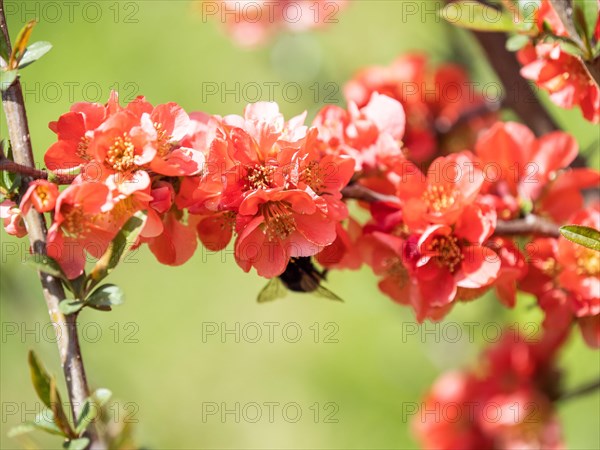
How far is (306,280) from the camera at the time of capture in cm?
74

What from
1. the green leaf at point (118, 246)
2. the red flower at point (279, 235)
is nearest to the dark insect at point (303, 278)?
the red flower at point (279, 235)

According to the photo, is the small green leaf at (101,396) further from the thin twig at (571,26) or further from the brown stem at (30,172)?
the thin twig at (571,26)

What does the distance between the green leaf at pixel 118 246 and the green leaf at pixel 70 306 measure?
3cm

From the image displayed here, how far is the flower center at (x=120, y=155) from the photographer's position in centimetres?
63

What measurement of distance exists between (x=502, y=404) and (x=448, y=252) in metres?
0.50

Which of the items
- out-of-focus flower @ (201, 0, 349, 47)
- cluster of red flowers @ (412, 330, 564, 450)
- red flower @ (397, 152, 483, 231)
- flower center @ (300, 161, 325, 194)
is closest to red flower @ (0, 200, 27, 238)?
flower center @ (300, 161, 325, 194)

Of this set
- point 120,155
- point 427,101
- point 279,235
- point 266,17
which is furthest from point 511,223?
point 266,17

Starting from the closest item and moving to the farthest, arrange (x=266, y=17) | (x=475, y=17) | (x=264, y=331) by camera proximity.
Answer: (x=475, y=17)
(x=266, y=17)
(x=264, y=331)

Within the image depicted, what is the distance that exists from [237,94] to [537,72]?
76.4 inches

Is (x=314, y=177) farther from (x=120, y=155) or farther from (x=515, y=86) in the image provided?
(x=515, y=86)

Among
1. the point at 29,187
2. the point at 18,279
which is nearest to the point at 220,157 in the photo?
the point at 29,187

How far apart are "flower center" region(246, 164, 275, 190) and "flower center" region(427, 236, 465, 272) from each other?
174 mm

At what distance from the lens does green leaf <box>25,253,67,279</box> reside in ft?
1.87

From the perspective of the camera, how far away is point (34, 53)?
63 centimetres
